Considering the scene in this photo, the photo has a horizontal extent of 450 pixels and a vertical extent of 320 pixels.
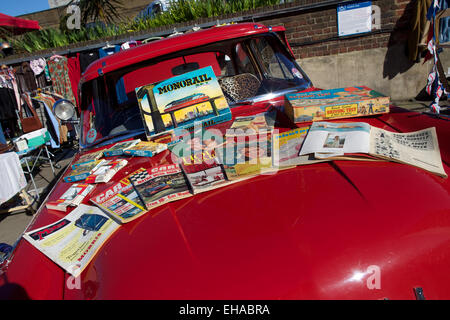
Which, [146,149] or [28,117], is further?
[28,117]

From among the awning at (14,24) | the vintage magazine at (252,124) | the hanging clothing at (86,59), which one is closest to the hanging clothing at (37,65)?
the hanging clothing at (86,59)

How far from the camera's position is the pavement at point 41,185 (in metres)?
3.56

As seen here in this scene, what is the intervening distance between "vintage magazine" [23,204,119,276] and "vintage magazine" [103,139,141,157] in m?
0.49

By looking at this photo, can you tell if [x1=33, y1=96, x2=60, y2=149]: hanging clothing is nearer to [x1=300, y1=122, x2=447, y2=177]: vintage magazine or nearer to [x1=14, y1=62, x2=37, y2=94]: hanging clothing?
[x1=14, y1=62, x2=37, y2=94]: hanging clothing

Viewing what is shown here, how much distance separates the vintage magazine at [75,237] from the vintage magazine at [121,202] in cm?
3

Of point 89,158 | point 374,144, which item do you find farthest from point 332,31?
point 89,158

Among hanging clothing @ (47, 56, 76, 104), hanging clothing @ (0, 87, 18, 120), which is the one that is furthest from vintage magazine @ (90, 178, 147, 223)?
hanging clothing @ (0, 87, 18, 120)

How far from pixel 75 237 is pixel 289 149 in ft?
3.42

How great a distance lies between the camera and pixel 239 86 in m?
2.30

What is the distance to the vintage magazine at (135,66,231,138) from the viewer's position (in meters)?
1.93

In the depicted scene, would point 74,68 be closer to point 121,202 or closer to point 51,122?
point 51,122

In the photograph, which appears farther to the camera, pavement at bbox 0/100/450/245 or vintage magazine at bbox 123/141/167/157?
pavement at bbox 0/100/450/245
